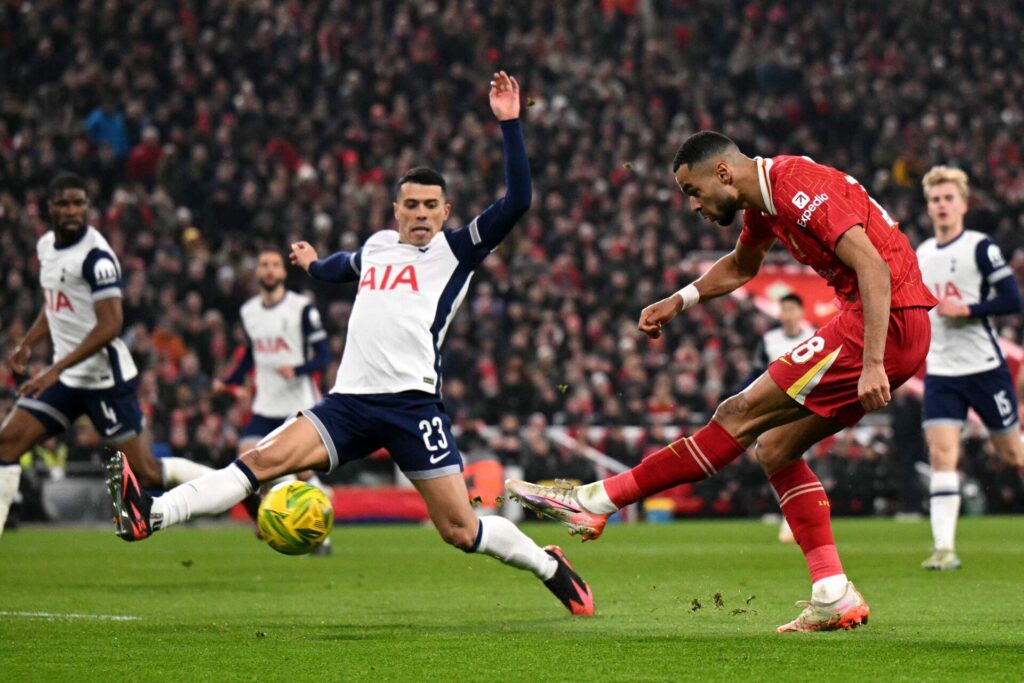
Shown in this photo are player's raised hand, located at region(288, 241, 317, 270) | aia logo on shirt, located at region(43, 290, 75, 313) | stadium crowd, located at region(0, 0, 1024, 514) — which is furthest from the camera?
stadium crowd, located at region(0, 0, 1024, 514)

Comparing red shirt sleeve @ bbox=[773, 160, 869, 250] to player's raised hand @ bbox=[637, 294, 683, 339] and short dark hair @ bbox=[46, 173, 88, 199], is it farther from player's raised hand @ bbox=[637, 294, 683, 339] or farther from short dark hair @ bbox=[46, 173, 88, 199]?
short dark hair @ bbox=[46, 173, 88, 199]

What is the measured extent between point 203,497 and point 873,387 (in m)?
3.09

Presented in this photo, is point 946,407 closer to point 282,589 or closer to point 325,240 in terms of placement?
point 282,589

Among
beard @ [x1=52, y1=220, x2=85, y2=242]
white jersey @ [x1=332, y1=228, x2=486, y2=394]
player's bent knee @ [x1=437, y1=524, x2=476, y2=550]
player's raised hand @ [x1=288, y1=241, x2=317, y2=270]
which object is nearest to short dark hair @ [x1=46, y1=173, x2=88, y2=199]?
beard @ [x1=52, y1=220, x2=85, y2=242]

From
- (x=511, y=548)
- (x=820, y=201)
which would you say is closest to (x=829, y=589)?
(x=511, y=548)

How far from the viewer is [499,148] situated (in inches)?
1035

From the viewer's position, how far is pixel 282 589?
987 cm

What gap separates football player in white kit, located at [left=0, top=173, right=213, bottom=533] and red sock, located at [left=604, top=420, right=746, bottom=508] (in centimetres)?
404

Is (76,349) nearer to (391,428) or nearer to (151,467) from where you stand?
(151,467)

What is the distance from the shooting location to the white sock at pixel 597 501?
6973mm

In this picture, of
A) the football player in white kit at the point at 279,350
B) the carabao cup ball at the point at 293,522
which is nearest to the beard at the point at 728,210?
the carabao cup ball at the point at 293,522

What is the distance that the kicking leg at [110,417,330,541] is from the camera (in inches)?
269

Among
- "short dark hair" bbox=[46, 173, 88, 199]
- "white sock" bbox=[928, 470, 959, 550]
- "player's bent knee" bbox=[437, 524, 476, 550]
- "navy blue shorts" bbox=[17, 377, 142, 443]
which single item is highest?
"short dark hair" bbox=[46, 173, 88, 199]

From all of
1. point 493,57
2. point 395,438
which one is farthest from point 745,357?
point 395,438
